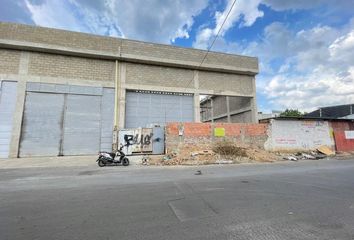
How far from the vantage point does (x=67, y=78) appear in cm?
1797

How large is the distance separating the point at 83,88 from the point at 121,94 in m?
3.22

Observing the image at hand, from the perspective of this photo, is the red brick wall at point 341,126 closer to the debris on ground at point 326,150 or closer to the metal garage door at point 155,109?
the debris on ground at point 326,150

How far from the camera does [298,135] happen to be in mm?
20562

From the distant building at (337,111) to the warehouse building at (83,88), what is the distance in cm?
2755

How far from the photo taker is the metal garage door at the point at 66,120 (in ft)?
55.5

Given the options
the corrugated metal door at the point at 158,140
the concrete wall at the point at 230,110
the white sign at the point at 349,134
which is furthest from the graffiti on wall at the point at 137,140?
the white sign at the point at 349,134

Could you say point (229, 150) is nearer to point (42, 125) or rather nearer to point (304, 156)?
point (304, 156)

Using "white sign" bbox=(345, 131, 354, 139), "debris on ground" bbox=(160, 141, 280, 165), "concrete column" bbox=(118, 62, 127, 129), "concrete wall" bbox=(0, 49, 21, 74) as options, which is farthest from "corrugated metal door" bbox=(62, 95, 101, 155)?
"white sign" bbox=(345, 131, 354, 139)

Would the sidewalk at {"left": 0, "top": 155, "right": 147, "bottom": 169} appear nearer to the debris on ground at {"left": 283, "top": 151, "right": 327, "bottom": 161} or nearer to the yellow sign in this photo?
the yellow sign

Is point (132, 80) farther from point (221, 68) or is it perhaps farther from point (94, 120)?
point (221, 68)

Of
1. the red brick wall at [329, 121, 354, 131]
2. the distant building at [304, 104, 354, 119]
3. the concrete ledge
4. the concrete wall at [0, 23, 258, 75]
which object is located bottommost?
the red brick wall at [329, 121, 354, 131]

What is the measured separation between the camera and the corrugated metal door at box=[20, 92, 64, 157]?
16.7m

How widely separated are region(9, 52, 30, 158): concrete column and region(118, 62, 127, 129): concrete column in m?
7.37

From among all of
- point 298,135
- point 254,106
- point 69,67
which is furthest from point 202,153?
point 69,67
